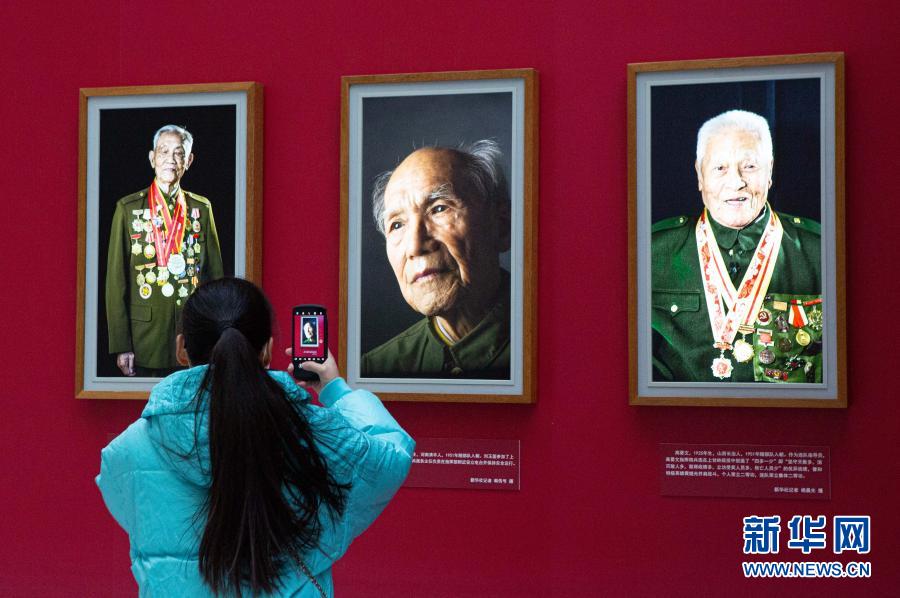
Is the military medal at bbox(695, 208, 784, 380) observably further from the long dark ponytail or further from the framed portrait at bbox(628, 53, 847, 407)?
the long dark ponytail

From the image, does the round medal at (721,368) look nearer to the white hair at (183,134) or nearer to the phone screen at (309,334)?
the phone screen at (309,334)

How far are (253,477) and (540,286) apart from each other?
8.63ft

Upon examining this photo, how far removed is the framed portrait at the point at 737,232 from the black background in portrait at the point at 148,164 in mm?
1947

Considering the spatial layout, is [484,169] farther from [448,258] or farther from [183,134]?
[183,134]

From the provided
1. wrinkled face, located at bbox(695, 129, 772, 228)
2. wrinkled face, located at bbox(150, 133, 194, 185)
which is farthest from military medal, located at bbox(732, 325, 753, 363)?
wrinkled face, located at bbox(150, 133, 194, 185)

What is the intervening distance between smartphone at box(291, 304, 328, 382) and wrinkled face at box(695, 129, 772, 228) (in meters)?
2.05

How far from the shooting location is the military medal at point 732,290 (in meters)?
4.66

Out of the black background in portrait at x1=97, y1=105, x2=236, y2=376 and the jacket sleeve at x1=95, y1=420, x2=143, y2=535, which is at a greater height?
the black background in portrait at x1=97, y1=105, x2=236, y2=376

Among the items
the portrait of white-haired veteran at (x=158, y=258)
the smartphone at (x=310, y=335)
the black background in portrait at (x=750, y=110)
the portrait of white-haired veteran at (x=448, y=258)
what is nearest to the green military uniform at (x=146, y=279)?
the portrait of white-haired veteran at (x=158, y=258)

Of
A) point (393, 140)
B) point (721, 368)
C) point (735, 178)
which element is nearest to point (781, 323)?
point (721, 368)

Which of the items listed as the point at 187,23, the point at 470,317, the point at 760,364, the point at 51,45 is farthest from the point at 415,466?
the point at 51,45

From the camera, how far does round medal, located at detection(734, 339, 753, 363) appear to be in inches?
183

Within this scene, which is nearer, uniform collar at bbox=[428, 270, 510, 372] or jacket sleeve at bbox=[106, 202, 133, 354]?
uniform collar at bbox=[428, 270, 510, 372]

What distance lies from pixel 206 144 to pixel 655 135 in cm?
217
